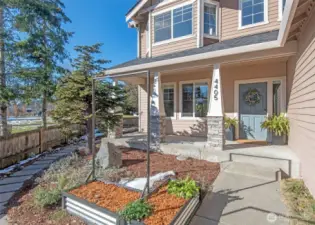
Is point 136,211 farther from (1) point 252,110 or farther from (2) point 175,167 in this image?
(1) point 252,110

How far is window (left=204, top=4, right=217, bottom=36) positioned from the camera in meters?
7.88

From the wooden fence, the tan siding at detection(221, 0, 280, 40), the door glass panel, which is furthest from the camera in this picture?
the door glass panel

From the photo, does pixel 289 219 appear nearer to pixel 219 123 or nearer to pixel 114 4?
pixel 219 123

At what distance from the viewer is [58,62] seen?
35.0ft

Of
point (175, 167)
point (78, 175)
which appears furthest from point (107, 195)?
point (175, 167)

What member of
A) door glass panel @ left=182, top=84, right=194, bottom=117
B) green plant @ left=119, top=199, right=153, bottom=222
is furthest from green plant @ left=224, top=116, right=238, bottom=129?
green plant @ left=119, top=199, right=153, bottom=222

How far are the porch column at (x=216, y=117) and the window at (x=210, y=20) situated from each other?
292 centimetres

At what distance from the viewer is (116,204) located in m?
3.06

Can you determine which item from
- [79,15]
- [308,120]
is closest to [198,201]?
[308,120]

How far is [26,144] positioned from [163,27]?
6913mm

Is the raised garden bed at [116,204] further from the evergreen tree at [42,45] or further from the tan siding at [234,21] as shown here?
the evergreen tree at [42,45]

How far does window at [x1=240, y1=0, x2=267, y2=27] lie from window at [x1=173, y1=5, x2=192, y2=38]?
1.92 meters

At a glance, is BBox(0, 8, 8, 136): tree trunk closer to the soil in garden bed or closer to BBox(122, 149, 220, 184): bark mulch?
BBox(122, 149, 220, 184): bark mulch

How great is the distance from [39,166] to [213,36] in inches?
298
